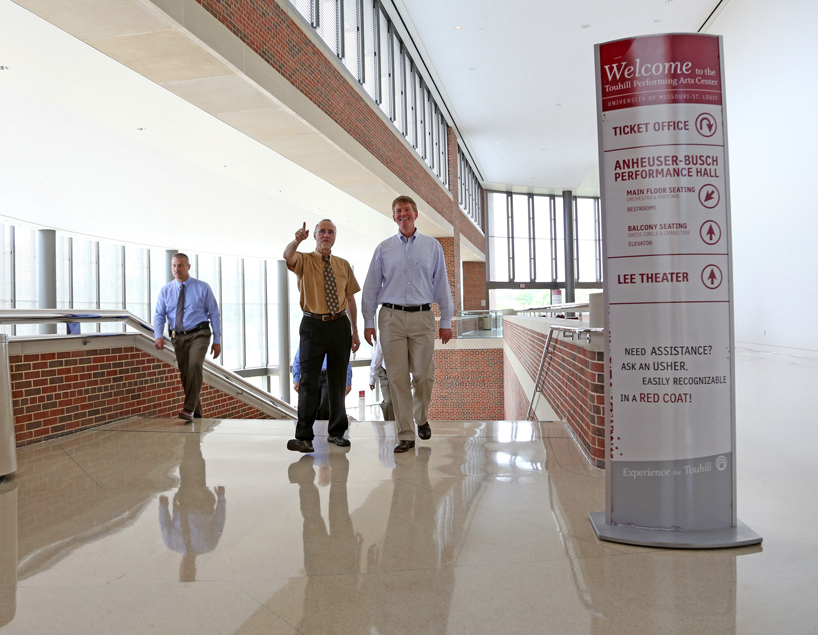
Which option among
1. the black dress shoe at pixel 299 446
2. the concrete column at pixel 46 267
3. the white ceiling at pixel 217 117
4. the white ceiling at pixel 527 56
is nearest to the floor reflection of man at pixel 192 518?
the black dress shoe at pixel 299 446

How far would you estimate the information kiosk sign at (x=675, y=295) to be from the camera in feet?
8.18

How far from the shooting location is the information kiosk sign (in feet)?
8.18

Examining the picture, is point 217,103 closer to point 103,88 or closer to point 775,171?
point 103,88

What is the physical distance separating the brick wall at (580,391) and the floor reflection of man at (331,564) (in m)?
1.54

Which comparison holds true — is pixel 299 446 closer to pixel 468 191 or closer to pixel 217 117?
pixel 217 117

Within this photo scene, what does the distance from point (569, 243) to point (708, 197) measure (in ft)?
103

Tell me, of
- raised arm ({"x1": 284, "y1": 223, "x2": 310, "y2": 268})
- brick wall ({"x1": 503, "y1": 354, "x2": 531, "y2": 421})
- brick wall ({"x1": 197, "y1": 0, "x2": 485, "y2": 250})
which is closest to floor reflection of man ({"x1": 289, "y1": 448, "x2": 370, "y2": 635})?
raised arm ({"x1": 284, "y1": 223, "x2": 310, "y2": 268})

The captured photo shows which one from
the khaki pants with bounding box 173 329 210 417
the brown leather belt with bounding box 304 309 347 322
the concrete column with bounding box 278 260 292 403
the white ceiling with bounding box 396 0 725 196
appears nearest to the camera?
the brown leather belt with bounding box 304 309 347 322

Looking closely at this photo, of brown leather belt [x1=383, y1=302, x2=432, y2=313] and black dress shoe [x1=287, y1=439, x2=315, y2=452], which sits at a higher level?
brown leather belt [x1=383, y1=302, x2=432, y2=313]

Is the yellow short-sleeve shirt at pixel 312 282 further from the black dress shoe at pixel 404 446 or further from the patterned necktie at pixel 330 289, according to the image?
the black dress shoe at pixel 404 446

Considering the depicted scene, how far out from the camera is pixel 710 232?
2.50 m

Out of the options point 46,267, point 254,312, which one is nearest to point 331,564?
point 46,267

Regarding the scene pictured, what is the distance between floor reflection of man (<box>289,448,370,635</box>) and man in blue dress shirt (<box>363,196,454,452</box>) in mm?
930

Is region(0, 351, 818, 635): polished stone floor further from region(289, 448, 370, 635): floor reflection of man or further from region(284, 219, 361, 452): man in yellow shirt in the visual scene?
region(284, 219, 361, 452): man in yellow shirt
